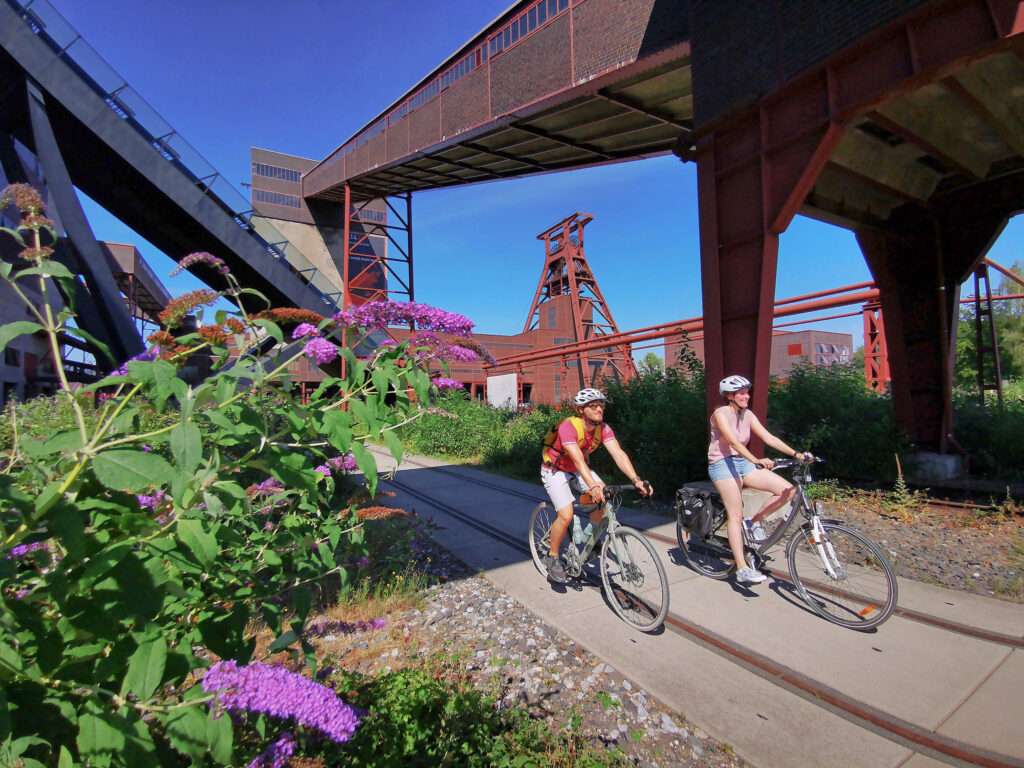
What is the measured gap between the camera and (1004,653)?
3.13 meters

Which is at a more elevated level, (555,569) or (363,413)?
(363,413)

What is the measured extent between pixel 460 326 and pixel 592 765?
2.13 meters

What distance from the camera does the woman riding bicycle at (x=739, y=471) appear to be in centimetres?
402

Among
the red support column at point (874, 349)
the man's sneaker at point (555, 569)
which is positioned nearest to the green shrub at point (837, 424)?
the man's sneaker at point (555, 569)

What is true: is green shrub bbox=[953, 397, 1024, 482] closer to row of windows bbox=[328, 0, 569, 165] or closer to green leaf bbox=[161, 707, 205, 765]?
green leaf bbox=[161, 707, 205, 765]

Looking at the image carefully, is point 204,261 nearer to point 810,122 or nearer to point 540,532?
point 540,532

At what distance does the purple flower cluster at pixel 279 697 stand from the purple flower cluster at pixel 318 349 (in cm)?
108

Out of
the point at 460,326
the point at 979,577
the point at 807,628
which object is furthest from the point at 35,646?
the point at 979,577

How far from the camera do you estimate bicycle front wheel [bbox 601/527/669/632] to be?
3.53m

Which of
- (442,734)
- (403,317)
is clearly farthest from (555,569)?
(403,317)

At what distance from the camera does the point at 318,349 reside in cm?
193

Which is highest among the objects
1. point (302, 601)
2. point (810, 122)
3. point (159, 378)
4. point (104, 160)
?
point (104, 160)

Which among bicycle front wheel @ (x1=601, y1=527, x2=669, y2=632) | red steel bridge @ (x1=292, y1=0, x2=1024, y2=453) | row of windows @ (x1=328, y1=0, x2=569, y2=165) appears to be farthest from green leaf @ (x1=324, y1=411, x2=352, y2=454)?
row of windows @ (x1=328, y1=0, x2=569, y2=165)

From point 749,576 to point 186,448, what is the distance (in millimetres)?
4162
